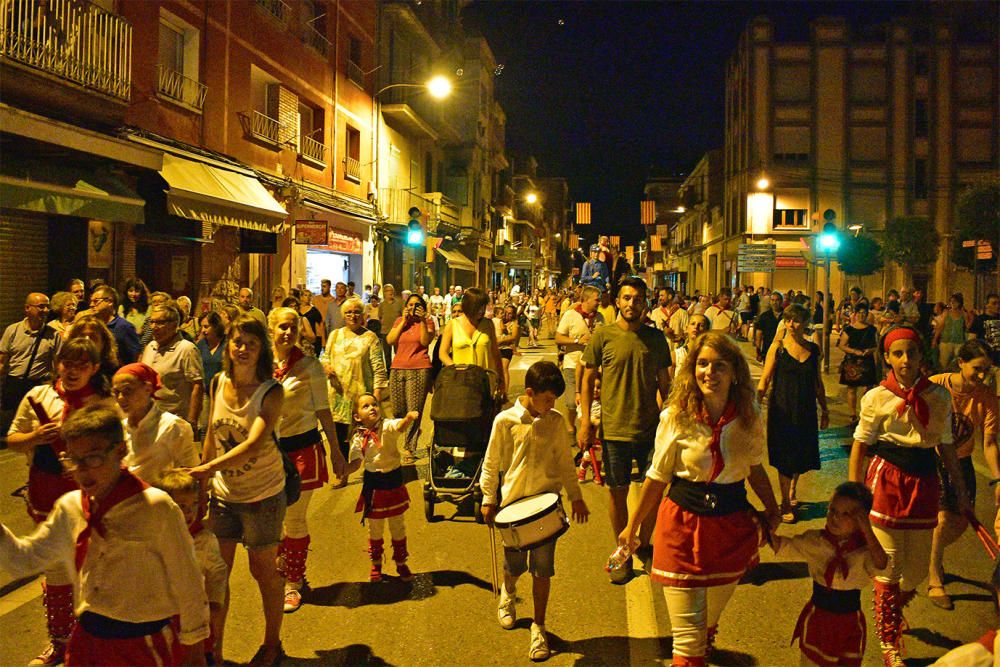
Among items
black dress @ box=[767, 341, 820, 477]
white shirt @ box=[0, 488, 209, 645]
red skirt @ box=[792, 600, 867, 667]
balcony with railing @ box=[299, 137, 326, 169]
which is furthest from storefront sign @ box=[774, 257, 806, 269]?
white shirt @ box=[0, 488, 209, 645]

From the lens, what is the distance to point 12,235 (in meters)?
11.8

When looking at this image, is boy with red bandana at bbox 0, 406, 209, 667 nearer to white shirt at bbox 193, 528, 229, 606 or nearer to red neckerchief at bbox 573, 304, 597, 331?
white shirt at bbox 193, 528, 229, 606

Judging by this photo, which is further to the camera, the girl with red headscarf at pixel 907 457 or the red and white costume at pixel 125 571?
the girl with red headscarf at pixel 907 457

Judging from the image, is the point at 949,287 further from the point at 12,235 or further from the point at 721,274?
the point at 12,235

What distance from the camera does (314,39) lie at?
22.3 m

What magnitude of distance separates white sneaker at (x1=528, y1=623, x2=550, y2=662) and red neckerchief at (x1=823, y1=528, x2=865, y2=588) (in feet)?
4.88

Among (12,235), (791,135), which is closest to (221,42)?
(12,235)

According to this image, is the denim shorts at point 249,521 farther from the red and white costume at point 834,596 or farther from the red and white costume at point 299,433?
the red and white costume at point 834,596

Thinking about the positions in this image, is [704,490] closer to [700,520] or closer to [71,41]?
[700,520]

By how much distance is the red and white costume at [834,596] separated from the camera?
11.7 feet

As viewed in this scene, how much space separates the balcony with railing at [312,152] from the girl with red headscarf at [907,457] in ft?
61.7

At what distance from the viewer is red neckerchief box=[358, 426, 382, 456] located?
5.66 m

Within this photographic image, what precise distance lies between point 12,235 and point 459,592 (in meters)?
9.85

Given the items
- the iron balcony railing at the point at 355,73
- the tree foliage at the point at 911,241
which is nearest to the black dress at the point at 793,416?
the iron balcony railing at the point at 355,73
